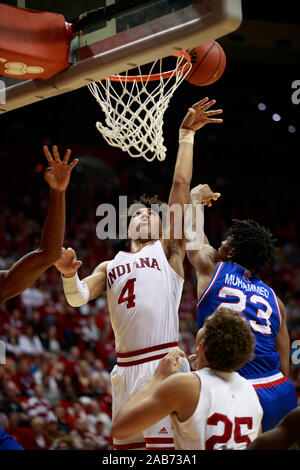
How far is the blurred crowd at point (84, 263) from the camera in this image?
27.6 feet

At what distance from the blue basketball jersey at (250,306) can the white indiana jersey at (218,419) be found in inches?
45.8

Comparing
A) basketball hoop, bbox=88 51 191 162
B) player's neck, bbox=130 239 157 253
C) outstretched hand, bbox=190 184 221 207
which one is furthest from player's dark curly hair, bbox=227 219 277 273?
basketball hoop, bbox=88 51 191 162

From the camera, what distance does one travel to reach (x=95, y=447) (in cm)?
790

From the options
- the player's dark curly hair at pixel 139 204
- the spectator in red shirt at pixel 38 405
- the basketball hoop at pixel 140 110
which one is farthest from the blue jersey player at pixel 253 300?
the spectator in red shirt at pixel 38 405

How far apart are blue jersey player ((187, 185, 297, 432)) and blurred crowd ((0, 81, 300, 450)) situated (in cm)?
367

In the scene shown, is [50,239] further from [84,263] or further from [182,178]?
[84,263]

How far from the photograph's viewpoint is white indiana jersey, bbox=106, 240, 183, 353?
3959mm

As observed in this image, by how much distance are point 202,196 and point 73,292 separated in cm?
109

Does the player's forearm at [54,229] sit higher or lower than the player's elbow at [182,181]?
lower

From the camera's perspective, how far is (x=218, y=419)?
2.81 m

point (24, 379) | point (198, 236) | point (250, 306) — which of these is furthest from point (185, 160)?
point (24, 379)

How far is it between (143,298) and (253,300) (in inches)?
28.0

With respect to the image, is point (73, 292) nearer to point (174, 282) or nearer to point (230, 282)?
point (174, 282)

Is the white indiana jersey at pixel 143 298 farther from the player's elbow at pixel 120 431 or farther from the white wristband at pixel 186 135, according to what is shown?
the player's elbow at pixel 120 431
